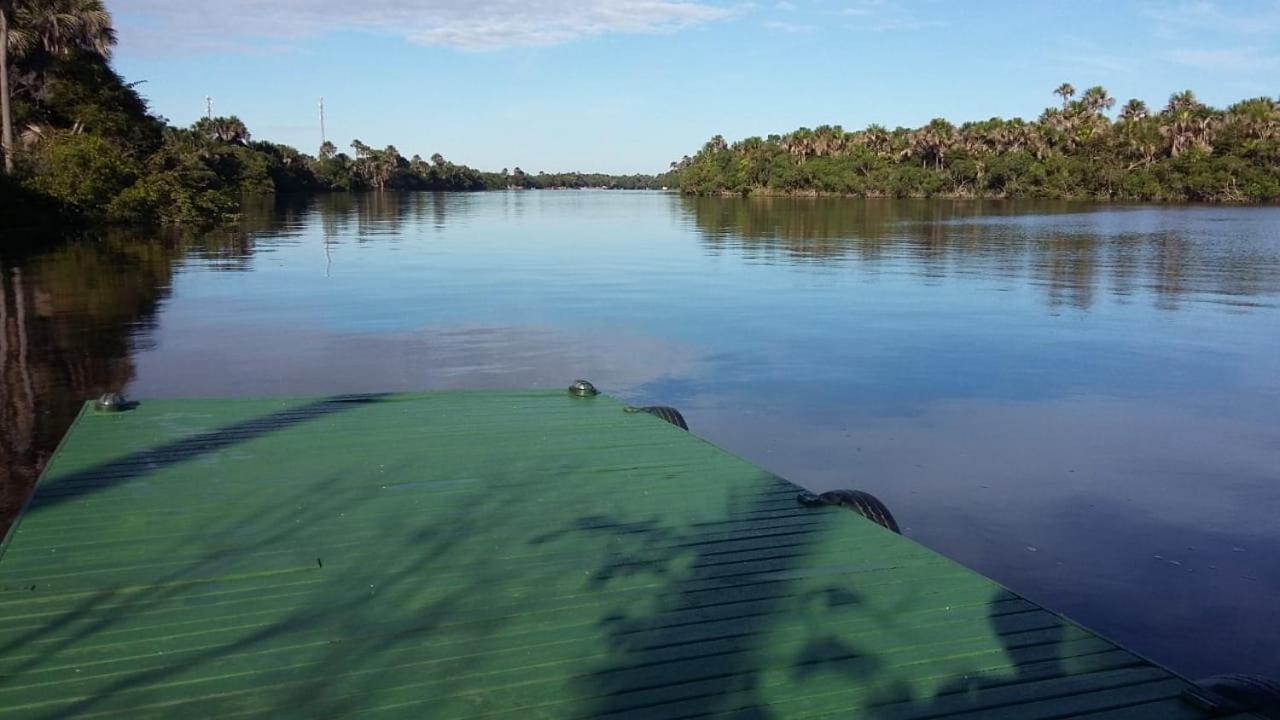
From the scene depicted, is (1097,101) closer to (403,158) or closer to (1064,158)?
(1064,158)

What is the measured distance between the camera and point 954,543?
6.84m

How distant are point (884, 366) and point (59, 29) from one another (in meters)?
45.5

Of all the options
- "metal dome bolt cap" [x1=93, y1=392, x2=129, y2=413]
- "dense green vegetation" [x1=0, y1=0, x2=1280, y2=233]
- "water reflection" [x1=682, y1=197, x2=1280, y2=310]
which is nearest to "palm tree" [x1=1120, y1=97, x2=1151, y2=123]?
"dense green vegetation" [x1=0, y1=0, x2=1280, y2=233]

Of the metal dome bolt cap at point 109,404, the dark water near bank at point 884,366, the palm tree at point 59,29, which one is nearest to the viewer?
the dark water near bank at point 884,366

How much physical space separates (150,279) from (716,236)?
24.6 m

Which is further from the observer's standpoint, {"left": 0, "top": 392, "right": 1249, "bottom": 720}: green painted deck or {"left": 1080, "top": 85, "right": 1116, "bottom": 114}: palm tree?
{"left": 1080, "top": 85, "right": 1116, "bottom": 114}: palm tree

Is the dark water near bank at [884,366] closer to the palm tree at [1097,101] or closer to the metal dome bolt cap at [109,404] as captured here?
the metal dome bolt cap at [109,404]

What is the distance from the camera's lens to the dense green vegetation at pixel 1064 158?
91312 millimetres

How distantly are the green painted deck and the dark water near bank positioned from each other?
191 cm

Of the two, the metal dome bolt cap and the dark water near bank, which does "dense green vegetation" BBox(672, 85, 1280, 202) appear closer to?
the dark water near bank

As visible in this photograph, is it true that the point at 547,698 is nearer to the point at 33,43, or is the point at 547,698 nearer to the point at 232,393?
the point at 232,393

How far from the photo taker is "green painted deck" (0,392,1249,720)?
331cm

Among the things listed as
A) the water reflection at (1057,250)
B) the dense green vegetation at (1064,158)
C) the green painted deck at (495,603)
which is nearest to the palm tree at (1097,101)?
the dense green vegetation at (1064,158)

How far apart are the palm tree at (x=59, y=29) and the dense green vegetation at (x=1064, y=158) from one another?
80.9 m
